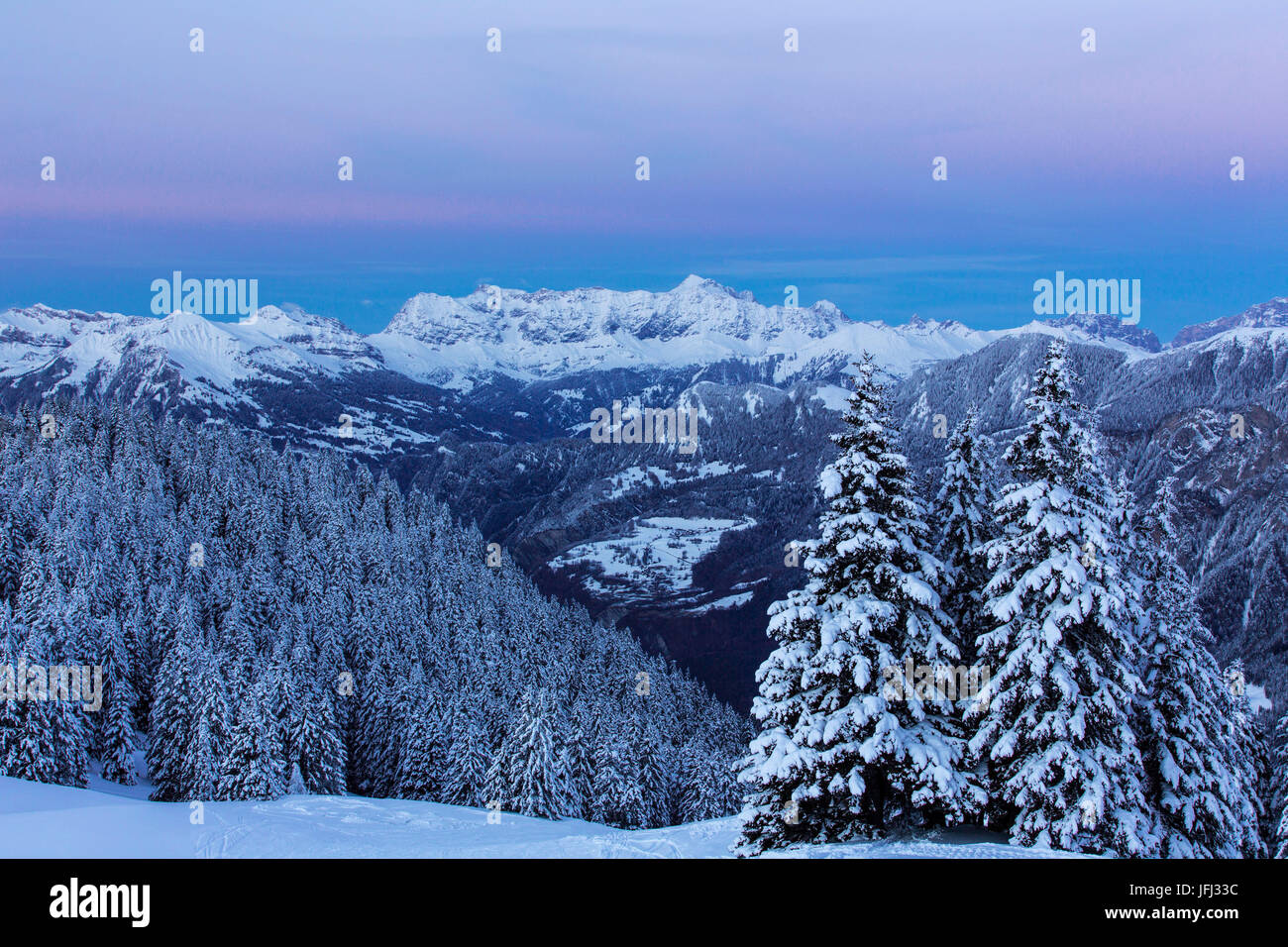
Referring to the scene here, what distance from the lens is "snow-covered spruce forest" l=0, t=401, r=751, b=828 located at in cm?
5194

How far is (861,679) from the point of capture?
64.7 feet

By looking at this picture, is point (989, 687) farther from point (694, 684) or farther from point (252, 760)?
point (694, 684)

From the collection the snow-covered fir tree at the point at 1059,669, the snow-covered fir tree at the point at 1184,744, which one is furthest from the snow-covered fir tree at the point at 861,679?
the snow-covered fir tree at the point at 1184,744

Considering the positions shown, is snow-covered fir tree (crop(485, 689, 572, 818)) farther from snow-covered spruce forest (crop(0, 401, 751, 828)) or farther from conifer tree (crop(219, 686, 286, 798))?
conifer tree (crop(219, 686, 286, 798))

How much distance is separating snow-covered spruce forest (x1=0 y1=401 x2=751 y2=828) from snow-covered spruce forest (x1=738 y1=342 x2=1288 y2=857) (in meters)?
34.1

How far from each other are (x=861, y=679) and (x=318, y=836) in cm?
1797

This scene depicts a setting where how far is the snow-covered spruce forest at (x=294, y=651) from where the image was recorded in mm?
51938

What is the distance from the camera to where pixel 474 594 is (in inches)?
4791

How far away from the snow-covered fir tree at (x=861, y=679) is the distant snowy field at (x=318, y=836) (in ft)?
3.65

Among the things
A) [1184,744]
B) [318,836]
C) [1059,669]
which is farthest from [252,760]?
[1184,744]

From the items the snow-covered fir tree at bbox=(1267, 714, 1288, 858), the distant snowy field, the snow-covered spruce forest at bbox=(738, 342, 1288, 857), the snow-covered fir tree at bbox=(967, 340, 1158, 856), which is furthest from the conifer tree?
the snow-covered fir tree at bbox=(1267, 714, 1288, 858)

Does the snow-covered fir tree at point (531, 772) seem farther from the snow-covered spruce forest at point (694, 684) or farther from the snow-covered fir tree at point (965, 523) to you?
the snow-covered fir tree at point (965, 523)
